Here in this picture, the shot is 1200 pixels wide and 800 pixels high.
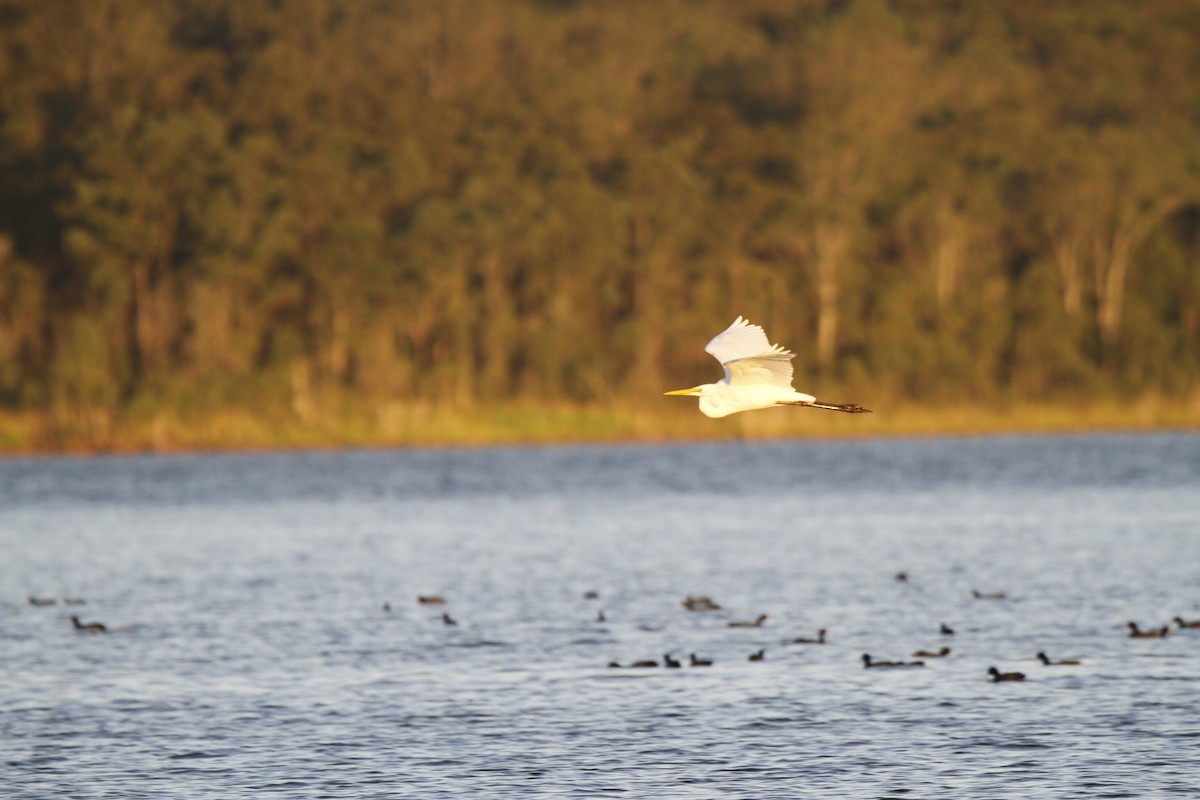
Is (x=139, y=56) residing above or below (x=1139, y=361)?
above

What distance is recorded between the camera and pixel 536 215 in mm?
67875

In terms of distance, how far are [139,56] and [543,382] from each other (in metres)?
18.9

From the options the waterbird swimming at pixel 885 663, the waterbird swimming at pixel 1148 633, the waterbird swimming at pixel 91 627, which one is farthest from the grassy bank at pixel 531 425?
the waterbird swimming at pixel 885 663

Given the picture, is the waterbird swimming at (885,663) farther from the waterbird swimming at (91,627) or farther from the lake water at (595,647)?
the waterbird swimming at (91,627)

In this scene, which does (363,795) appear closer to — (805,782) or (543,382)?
(805,782)

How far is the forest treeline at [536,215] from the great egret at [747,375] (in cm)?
4209

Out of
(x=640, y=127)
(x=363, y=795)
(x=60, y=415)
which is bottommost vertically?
(x=363, y=795)

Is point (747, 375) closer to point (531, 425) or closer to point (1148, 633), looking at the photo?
point (1148, 633)

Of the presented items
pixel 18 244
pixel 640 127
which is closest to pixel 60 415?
pixel 18 244

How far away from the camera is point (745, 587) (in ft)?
84.8

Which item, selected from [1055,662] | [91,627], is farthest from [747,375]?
[91,627]

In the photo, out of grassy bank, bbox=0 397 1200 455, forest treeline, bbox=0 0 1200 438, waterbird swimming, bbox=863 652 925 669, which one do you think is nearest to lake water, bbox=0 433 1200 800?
waterbird swimming, bbox=863 652 925 669

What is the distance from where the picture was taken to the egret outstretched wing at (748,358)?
618 inches

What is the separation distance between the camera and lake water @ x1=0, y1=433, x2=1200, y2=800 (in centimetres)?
1455
